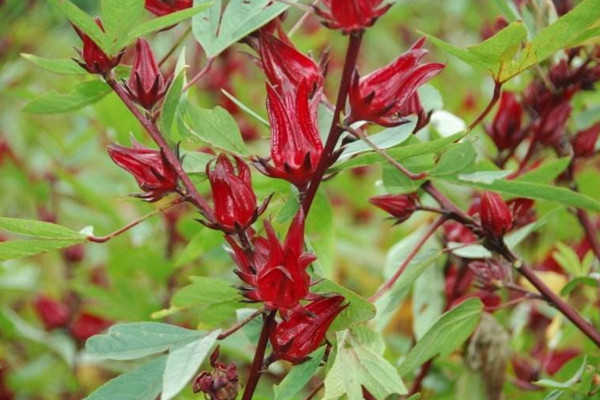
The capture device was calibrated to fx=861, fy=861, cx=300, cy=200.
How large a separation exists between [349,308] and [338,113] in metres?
0.18

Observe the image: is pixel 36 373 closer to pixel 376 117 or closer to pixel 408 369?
pixel 408 369

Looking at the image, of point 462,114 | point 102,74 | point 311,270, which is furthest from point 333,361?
point 462,114

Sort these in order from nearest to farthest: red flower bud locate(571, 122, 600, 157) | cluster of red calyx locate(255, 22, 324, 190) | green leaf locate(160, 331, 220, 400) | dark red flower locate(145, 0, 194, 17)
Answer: green leaf locate(160, 331, 220, 400), cluster of red calyx locate(255, 22, 324, 190), dark red flower locate(145, 0, 194, 17), red flower bud locate(571, 122, 600, 157)

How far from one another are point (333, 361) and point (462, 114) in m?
1.40

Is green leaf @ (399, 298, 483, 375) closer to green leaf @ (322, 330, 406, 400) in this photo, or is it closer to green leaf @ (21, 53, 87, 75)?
green leaf @ (322, 330, 406, 400)

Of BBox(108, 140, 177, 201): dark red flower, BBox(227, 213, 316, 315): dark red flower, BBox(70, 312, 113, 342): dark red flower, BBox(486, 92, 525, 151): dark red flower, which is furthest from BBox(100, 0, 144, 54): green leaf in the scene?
BBox(70, 312, 113, 342): dark red flower

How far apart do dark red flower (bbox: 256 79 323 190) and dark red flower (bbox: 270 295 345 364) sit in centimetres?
11

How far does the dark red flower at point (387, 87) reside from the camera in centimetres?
70

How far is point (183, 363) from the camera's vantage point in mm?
662

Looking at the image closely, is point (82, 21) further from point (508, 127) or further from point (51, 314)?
point (51, 314)

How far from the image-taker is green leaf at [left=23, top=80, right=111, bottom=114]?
0.86m

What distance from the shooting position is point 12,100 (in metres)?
2.73

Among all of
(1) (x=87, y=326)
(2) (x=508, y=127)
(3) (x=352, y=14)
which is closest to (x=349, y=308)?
(3) (x=352, y=14)

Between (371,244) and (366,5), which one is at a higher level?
(366,5)
